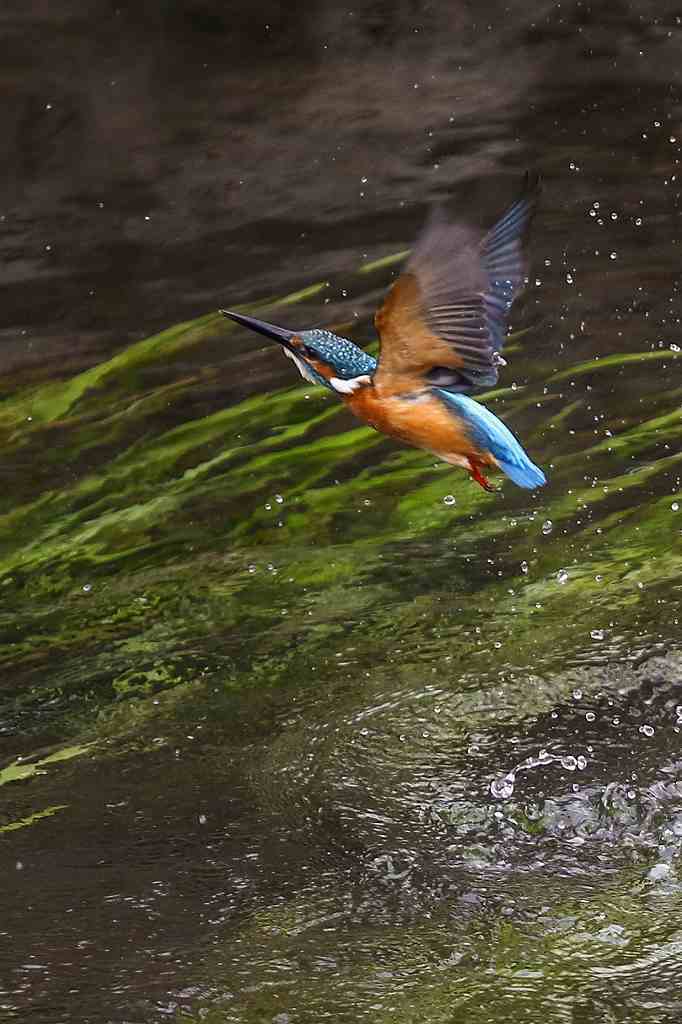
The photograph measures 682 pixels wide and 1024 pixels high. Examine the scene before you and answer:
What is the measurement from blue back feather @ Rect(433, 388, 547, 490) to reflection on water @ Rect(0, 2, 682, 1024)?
28.7 inches

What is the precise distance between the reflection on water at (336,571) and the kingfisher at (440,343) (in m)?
0.79

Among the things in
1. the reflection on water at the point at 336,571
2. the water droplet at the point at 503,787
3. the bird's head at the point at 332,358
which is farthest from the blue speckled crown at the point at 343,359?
the water droplet at the point at 503,787

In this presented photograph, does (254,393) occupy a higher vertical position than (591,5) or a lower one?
lower

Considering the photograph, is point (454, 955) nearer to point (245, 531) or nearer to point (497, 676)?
point (497, 676)

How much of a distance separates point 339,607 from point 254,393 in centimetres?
104

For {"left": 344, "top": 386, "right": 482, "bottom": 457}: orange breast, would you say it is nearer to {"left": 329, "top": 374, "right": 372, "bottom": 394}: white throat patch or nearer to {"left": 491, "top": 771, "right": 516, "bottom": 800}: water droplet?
{"left": 329, "top": 374, "right": 372, "bottom": 394}: white throat patch

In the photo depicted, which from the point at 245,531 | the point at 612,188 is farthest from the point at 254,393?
the point at 612,188

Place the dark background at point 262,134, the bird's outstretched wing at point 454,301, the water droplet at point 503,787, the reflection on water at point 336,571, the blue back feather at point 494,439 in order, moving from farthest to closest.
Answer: the dark background at point 262,134 < the water droplet at point 503,787 < the reflection on water at point 336,571 < the blue back feather at point 494,439 < the bird's outstretched wing at point 454,301

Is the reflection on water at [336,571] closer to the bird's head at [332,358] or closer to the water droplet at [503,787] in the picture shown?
the water droplet at [503,787]

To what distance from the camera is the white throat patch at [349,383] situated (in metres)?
2.52

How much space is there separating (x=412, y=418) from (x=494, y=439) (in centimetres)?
16

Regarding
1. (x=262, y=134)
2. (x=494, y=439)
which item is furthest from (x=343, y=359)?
(x=262, y=134)

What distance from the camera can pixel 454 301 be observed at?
2.41 m

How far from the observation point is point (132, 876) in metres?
3.00
